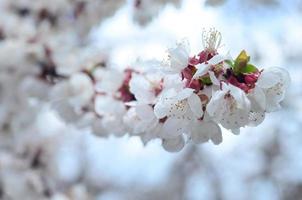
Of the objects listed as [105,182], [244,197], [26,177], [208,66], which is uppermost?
[208,66]

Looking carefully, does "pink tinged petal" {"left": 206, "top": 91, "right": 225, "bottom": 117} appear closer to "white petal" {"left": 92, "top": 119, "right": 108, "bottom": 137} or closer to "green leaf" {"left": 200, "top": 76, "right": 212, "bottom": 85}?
"green leaf" {"left": 200, "top": 76, "right": 212, "bottom": 85}

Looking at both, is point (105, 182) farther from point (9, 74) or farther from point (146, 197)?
point (9, 74)

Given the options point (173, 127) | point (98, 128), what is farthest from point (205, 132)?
point (98, 128)

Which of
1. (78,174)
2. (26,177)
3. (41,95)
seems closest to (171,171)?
(78,174)

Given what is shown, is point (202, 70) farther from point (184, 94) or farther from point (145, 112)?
point (145, 112)

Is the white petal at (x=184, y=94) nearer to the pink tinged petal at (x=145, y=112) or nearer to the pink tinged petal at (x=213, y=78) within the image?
the pink tinged petal at (x=213, y=78)

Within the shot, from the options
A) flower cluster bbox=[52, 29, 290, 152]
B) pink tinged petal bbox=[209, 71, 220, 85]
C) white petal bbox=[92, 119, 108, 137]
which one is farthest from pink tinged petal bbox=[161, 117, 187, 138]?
white petal bbox=[92, 119, 108, 137]

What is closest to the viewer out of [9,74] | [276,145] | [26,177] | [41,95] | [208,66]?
[208,66]
